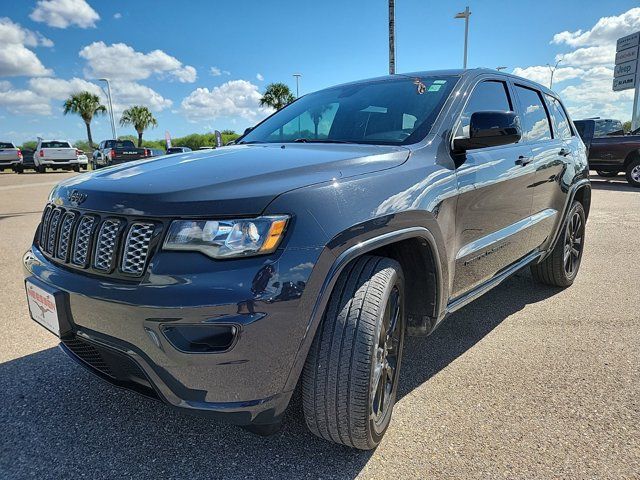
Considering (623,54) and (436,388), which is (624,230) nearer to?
(436,388)

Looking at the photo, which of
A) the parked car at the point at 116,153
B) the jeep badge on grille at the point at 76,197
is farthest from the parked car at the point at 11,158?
the jeep badge on grille at the point at 76,197

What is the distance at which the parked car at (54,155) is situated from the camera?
80.0 ft

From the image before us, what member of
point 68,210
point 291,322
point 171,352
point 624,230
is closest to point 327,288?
point 291,322

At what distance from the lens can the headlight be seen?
1589mm

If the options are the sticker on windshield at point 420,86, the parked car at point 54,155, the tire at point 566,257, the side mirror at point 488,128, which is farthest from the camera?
the parked car at point 54,155

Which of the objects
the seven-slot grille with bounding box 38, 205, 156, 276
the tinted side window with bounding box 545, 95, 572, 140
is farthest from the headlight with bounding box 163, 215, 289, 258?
the tinted side window with bounding box 545, 95, 572, 140

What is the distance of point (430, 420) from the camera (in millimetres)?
2297

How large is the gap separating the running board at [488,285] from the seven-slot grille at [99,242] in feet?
5.00

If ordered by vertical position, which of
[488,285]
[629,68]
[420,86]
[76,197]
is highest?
Answer: [629,68]

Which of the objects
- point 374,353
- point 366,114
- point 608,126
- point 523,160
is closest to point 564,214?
point 523,160

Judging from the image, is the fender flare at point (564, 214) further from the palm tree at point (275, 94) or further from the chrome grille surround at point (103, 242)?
the palm tree at point (275, 94)

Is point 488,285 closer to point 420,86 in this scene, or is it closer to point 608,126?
point 420,86

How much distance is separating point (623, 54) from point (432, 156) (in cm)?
2978

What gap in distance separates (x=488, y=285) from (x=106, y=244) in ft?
7.13
